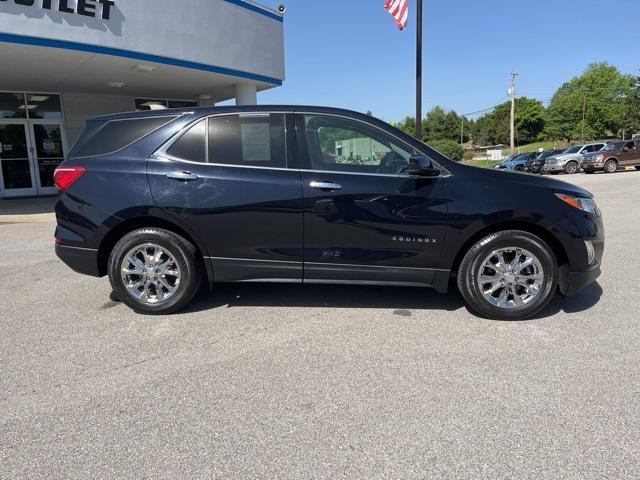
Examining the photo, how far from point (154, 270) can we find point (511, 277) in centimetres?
321

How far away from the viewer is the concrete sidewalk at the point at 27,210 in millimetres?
10305

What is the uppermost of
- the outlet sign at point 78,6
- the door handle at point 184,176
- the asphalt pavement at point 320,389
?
the outlet sign at point 78,6

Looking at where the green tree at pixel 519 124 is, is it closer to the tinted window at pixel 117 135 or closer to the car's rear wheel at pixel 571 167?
the car's rear wheel at pixel 571 167

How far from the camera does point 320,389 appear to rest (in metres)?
2.93

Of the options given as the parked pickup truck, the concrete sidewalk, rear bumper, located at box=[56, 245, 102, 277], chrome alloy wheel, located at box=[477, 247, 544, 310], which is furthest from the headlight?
the parked pickup truck

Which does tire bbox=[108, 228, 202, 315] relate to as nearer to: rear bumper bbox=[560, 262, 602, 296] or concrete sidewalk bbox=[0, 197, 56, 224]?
rear bumper bbox=[560, 262, 602, 296]

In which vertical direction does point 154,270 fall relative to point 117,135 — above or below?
below

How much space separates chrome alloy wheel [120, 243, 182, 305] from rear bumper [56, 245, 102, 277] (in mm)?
297

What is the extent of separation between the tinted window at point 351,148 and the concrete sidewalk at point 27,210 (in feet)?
27.9

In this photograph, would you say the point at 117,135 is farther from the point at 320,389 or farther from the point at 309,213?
the point at 320,389

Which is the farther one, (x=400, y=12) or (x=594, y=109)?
(x=594, y=109)

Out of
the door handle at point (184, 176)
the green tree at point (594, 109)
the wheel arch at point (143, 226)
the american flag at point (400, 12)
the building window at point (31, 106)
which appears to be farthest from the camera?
the green tree at point (594, 109)

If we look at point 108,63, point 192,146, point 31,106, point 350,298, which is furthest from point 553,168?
A: point 192,146

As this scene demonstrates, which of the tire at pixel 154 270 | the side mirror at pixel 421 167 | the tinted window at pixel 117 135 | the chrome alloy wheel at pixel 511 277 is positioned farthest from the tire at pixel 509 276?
the tinted window at pixel 117 135
